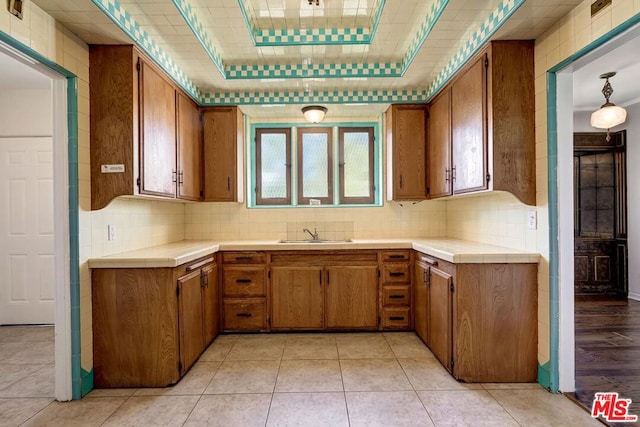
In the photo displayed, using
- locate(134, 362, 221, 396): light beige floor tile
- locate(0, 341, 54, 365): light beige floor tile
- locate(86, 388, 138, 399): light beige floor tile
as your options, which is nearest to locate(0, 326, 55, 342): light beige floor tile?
locate(0, 341, 54, 365): light beige floor tile

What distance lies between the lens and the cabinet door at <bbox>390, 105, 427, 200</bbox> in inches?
140

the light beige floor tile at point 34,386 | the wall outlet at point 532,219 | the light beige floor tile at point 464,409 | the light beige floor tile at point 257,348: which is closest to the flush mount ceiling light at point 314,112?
the wall outlet at point 532,219

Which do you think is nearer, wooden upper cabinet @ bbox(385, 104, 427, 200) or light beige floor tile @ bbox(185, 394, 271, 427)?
light beige floor tile @ bbox(185, 394, 271, 427)

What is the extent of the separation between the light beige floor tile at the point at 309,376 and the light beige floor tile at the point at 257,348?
20 cm

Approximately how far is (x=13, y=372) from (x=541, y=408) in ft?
11.7

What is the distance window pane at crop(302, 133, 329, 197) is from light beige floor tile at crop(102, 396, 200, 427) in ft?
7.95

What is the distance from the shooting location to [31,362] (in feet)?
9.01

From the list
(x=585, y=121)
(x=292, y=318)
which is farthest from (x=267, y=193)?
→ (x=585, y=121)

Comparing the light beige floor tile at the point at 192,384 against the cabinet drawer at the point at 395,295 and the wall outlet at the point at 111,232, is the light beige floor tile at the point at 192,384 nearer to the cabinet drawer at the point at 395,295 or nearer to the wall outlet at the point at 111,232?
the wall outlet at the point at 111,232

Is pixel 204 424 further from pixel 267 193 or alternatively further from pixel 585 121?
pixel 585 121

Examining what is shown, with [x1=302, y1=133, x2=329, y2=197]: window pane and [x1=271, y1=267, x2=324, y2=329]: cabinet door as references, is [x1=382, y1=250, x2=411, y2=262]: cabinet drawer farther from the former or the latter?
[x1=302, y1=133, x2=329, y2=197]: window pane

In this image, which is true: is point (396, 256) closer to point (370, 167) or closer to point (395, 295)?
point (395, 295)

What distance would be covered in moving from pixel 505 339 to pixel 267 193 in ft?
8.93

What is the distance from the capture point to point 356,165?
4.05 meters
